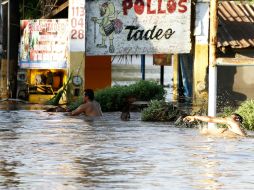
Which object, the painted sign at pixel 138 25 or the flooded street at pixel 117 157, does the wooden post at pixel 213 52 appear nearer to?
the flooded street at pixel 117 157

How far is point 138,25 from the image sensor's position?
34906mm

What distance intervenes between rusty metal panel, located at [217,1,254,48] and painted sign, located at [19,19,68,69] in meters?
5.34

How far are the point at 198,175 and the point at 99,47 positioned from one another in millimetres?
19156

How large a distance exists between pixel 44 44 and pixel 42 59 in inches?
20.5

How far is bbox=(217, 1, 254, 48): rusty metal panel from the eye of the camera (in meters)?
33.7

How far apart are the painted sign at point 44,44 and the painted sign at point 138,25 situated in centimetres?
145

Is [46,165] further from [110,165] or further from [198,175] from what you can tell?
[198,175]

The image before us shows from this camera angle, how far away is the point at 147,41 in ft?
115

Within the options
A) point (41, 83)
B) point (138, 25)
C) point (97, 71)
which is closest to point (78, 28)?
point (138, 25)

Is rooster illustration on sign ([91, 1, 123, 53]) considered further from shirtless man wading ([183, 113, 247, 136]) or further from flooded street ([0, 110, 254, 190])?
shirtless man wading ([183, 113, 247, 136])

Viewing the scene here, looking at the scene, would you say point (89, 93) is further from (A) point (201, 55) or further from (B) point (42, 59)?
(B) point (42, 59)

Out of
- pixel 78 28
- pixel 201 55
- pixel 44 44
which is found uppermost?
pixel 78 28

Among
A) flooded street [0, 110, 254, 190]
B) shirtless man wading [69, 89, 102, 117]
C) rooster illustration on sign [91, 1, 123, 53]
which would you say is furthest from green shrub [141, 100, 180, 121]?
rooster illustration on sign [91, 1, 123, 53]

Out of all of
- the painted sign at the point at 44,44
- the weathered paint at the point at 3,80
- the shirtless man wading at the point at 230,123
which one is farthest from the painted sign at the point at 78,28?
the shirtless man wading at the point at 230,123
